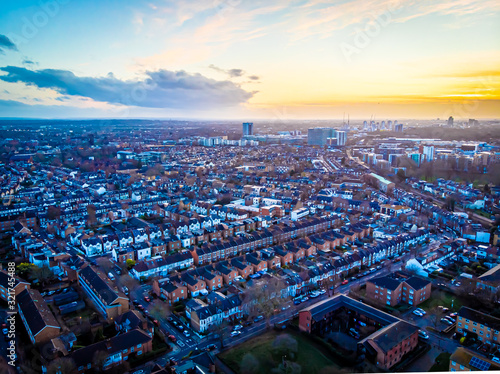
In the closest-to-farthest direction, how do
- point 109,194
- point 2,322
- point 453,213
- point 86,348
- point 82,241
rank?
point 86,348 < point 2,322 < point 82,241 < point 453,213 < point 109,194

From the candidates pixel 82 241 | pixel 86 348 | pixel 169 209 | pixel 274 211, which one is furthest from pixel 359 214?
pixel 86 348

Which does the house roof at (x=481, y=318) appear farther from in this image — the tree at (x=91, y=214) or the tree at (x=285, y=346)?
the tree at (x=91, y=214)

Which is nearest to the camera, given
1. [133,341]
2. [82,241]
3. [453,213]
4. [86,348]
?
[86,348]

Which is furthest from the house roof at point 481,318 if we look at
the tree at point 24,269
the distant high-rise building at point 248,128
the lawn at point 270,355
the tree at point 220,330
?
the distant high-rise building at point 248,128

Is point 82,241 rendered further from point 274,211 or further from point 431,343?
point 431,343

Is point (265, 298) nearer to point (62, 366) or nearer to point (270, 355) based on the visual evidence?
point (270, 355)

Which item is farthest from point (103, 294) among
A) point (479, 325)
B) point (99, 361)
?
point (479, 325)

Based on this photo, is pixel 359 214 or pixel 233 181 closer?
pixel 359 214

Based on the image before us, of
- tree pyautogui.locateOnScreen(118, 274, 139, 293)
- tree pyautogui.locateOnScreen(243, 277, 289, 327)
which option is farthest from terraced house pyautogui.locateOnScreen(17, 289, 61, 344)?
tree pyautogui.locateOnScreen(243, 277, 289, 327)
